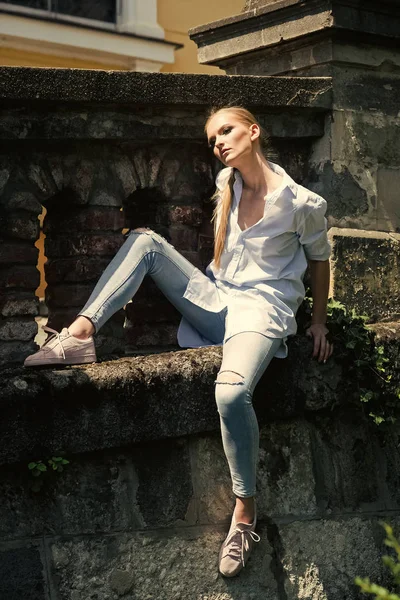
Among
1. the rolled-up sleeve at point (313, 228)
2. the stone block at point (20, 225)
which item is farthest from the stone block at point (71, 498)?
the rolled-up sleeve at point (313, 228)

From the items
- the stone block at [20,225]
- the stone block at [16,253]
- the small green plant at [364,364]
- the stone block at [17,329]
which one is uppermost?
the stone block at [20,225]

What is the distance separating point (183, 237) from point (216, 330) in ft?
1.31

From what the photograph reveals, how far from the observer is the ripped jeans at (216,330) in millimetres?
3619

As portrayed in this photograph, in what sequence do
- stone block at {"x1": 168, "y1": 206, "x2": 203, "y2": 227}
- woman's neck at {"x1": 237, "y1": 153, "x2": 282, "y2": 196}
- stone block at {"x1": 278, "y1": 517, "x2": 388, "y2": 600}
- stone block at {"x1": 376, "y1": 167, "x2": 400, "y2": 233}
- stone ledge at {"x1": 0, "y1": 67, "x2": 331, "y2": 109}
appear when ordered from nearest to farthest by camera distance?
stone ledge at {"x1": 0, "y1": 67, "x2": 331, "y2": 109} < stone block at {"x1": 278, "y1": 517, "x2": 388, "y2": 600} < woman's neck at {"x1": 237, "y1": 153, "x2": 282, "y2": 196} < stone block at {"x1": 168, "y1": 206, "x2": 203, "y2": 227} < stone block at {"x1": 376, "y1": 167, "x2": 400, "y2": 233}

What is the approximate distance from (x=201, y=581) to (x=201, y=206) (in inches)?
55.7

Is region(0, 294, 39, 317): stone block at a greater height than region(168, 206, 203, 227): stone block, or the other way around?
region(168, 206, 203, 227): stone block

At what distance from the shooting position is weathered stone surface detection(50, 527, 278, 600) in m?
3.49

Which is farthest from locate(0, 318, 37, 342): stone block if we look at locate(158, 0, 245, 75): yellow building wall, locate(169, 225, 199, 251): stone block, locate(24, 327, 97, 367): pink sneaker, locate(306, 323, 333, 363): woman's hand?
locate(158, 0, 245, 75): yellow building wall

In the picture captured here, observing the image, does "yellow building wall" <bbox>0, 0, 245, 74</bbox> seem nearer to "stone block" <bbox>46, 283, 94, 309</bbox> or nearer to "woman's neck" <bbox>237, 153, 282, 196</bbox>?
"woman's neck" <bbox>237, 153, 282, 196</bbox>

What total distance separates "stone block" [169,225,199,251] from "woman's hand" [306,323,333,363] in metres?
0.56

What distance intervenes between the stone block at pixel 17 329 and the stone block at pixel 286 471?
0.90m

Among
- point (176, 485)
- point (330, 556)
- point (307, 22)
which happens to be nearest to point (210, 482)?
point (176, 485)

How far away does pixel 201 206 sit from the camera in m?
4.22

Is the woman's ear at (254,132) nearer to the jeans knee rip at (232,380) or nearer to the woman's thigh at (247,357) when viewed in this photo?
the woman's thigh at (247,357)
